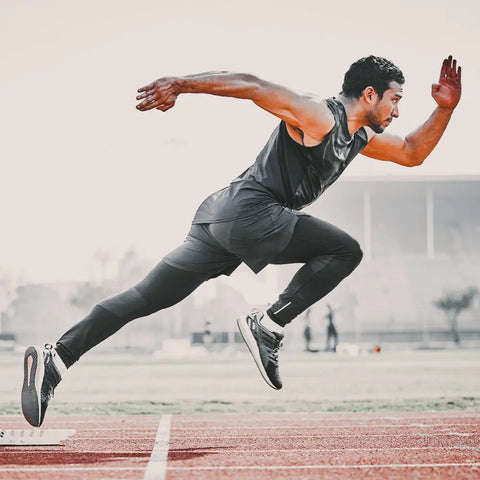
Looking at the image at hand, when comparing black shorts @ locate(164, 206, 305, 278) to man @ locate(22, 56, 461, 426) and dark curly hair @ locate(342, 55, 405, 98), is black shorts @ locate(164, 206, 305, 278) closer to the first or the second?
man @ locate(22, 56, 461, 426)

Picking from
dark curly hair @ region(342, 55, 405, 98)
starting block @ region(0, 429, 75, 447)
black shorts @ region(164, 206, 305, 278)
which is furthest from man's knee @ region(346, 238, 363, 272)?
starting block @ region(0, 429, 75, 447)

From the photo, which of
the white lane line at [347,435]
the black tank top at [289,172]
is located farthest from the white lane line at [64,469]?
the white lane line at [347,435]

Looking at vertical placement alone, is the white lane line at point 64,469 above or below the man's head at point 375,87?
below

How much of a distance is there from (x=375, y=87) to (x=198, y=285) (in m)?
1.47

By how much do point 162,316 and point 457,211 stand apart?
100 feet

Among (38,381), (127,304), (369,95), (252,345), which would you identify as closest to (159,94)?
(369,95)

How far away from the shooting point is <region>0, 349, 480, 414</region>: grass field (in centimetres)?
1186

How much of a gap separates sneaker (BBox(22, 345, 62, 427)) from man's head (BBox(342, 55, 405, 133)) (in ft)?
7.30

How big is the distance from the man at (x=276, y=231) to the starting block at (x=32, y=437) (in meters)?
0.57

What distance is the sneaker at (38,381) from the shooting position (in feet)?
17.6

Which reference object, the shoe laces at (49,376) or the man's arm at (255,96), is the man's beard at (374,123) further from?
the shoe laces at (49,376)

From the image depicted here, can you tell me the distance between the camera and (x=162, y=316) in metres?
73.8

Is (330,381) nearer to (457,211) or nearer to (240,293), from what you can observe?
(240,293)

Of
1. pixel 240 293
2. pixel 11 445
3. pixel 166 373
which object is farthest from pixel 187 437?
pixel 240 293
